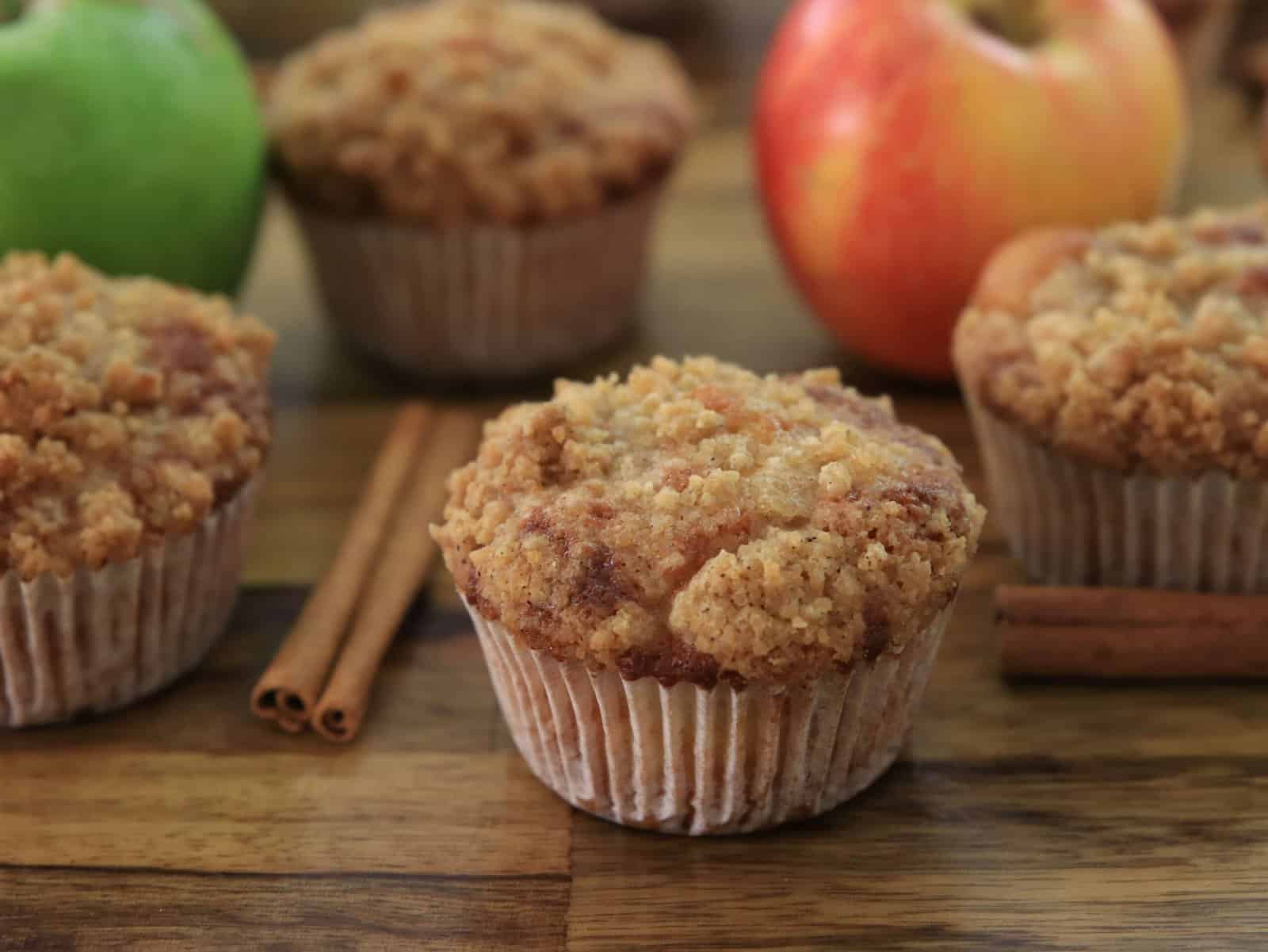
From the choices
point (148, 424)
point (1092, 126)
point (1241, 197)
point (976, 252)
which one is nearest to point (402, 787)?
point (148, 424)

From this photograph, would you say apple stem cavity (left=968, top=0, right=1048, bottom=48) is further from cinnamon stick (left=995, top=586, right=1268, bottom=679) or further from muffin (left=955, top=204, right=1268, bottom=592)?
cinnamon stick (left=995, top=586, right=1268, bottom=679)

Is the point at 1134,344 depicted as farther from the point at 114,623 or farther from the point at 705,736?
the point at 114,623

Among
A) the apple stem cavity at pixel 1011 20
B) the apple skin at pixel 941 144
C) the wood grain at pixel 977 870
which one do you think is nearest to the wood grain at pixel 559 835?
the wood grain at pixel 977 870

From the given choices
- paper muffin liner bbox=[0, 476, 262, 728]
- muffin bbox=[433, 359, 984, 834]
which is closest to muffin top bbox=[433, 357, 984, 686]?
muffin bbox=[433, 359, 984, 834]

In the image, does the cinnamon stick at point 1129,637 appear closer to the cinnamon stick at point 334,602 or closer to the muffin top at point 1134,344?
the muffin top at point 1134,344

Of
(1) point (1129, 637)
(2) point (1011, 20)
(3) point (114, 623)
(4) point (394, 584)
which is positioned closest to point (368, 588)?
(4) point (394, 584)
